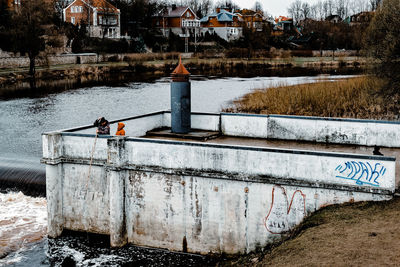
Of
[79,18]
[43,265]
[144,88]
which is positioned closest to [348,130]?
[43,265]

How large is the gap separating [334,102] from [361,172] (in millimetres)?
16695

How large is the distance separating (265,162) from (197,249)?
320 cm

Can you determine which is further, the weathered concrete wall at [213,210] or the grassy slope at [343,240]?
the weathered concrete wall at [213,210]

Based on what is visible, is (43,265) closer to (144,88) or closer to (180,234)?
(180,234)

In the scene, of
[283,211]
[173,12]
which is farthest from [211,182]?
[173,12]

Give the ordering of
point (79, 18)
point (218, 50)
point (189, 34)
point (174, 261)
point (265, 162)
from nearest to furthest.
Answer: point (265, 162) → point (174, 261) → point (218, 50) → point (79, 18) → point (189, 34)

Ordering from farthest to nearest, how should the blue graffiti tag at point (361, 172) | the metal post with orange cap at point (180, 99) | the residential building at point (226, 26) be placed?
the residential building at point (226, 26) → the metal post with orange cap at point (180, 99) → the blue graffiti tag at point (361, 172)

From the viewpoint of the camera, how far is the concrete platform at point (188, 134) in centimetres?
1709

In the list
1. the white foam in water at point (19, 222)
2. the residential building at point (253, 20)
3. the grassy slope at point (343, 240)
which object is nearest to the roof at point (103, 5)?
the residential building at point (253, 20)

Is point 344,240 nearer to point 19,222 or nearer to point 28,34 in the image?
point 19,222

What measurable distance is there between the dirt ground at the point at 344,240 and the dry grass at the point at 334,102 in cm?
1518

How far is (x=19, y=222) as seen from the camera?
57.2 feet

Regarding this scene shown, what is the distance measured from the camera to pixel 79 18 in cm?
10381

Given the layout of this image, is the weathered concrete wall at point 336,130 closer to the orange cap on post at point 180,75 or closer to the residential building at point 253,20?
the orange cap on post at point 180,75
